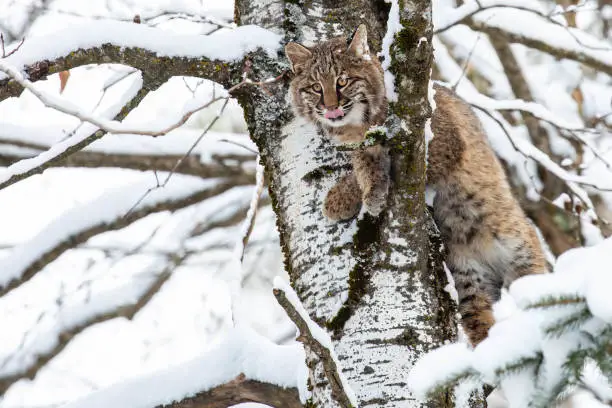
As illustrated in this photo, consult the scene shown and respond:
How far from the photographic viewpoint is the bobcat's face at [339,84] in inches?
122

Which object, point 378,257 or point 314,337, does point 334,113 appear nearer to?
point 378,257

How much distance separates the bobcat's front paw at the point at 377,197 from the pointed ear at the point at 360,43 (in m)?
0.59

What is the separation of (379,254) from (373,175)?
19.6 inches

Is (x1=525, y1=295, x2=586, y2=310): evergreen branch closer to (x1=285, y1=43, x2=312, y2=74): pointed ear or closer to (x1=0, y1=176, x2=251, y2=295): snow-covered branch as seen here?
(x1=285, y1=43, x2=312, y2=74): pointed ear

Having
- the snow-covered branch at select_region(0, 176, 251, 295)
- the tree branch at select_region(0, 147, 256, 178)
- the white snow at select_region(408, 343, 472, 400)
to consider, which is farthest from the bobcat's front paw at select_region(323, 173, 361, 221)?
the tree branch at select_region(0, 147, 256, 178)

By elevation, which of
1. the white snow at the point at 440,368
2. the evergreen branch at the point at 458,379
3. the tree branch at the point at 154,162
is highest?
the tree branch at the point at 154,162

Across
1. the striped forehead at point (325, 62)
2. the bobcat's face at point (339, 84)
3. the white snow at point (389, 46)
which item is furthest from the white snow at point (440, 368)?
the striped forehead at point (325, 62)

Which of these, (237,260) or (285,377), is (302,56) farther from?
(285,377)

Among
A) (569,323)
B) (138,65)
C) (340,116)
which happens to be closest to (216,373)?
(138,65)

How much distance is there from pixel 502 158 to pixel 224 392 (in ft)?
11.8

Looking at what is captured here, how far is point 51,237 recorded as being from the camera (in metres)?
4.77

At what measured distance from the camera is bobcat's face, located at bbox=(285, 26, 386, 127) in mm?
3088

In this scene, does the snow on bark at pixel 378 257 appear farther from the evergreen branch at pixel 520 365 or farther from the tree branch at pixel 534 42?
the tree branch at pixel 534 42

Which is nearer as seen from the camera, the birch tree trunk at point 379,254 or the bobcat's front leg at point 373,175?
the birch tree trunk at point 379,254
